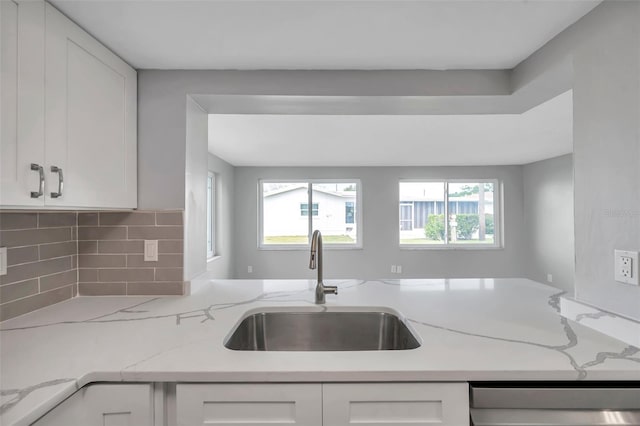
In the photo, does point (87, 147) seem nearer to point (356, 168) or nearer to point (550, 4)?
point (550, 4)

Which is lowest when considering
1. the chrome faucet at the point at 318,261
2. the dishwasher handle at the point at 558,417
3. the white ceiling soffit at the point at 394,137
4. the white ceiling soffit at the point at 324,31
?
the dishwasher handle at the point at 558,417

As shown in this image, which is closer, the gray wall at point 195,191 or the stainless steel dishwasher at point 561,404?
the stainless steel dishwasher at point 561,404

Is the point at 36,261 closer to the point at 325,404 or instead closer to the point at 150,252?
the point at 150,252

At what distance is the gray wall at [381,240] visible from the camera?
618 cm

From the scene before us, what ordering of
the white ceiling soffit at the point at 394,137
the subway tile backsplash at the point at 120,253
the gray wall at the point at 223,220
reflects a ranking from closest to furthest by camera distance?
the subway tile backsplash at the point at 120,253 → the white ceiling soffit at the point at 394,137 → the gray wall at the point at 223,220

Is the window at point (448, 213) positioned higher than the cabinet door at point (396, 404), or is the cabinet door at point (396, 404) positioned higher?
the window at point (448, 213)

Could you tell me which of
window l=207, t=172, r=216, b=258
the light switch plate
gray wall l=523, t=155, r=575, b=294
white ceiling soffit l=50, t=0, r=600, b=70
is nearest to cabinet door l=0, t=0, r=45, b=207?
white ceiling soffit l=50, t=0, r=600, b=70

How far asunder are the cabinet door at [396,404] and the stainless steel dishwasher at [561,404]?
5 cm

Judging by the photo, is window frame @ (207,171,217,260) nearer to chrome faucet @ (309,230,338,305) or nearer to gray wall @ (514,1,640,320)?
chrome faucet @ (309,230,338,305)

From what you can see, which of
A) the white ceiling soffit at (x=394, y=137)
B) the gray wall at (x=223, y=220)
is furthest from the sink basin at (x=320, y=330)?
the gray wall at (x=223, y=220)

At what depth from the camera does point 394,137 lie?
3.76m

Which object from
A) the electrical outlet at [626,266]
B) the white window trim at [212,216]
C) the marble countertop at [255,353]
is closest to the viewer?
the marble countertop at [255,353]

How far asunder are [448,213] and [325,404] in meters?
6.09

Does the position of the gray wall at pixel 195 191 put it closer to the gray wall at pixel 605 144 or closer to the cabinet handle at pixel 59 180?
the cabinet handle at pixel 59 180
